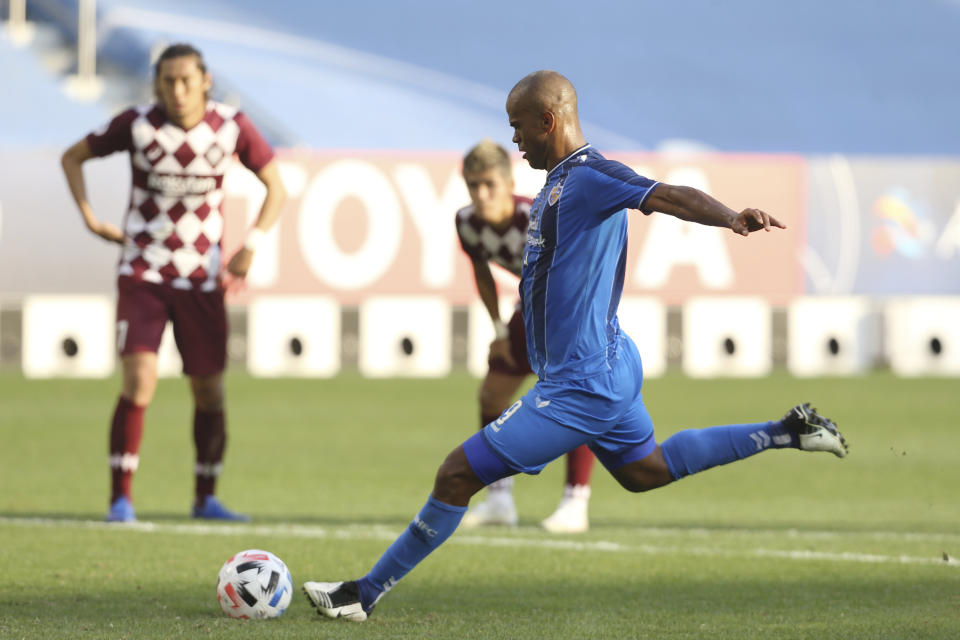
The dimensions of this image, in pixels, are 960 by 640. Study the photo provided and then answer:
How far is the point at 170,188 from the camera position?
23.9 ft

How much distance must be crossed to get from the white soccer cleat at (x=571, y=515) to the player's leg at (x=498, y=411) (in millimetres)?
257

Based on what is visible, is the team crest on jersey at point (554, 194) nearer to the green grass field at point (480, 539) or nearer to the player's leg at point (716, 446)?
the player's leg at point (716, 446)

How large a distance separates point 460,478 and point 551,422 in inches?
13.6

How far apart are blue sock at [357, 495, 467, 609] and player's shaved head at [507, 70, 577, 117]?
1284 millimetres

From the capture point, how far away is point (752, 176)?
20016mm

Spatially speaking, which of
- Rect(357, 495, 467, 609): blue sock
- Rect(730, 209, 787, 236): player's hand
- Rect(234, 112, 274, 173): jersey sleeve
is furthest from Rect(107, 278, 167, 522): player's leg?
Rect(730, 209, 787, 236): player's hand

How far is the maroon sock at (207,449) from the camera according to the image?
7621 millimetres

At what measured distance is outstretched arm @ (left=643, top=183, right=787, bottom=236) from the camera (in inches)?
156

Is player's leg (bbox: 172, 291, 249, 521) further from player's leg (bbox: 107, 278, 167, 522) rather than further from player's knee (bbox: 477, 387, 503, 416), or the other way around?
player's knee (bbox: 477, 387, 503, 416)

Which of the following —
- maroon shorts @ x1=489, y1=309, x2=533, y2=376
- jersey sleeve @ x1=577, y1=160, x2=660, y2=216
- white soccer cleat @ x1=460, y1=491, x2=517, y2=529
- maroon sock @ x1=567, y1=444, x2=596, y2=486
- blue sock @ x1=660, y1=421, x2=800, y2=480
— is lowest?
white soccer cleat @ x1=460, y1=491, x2=517, y2=529

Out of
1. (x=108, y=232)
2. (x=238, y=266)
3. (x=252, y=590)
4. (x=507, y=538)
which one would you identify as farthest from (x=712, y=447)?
(x=108, y=232)

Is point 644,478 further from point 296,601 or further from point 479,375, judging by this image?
point 479,375

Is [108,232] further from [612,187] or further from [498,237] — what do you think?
[612,187]

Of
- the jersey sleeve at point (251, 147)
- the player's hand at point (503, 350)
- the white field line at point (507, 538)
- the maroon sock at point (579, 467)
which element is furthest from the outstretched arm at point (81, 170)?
the maroon sock at point (579, 467)
